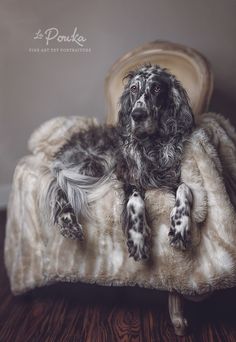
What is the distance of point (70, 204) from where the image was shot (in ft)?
5.32

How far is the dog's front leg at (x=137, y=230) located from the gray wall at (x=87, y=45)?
140 centimetres

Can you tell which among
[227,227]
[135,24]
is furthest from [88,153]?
[135,24]

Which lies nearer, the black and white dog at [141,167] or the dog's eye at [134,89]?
the black and white dog at [141,167]

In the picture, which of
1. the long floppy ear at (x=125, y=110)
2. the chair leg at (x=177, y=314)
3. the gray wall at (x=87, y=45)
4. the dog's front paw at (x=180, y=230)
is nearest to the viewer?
the dog's front paw at (x=180, y=230)

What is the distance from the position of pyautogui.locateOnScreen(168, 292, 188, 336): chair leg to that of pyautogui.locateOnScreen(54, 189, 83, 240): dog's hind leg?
425 mm

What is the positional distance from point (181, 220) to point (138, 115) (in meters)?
0.41

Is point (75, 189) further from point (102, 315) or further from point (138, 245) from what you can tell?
point (102, 315)

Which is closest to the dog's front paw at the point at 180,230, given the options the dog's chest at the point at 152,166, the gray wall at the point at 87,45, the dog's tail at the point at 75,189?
the dog's chest at the point at 152,166

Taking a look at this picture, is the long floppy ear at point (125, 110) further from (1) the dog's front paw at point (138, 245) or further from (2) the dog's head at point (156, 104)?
(1) the dog's front paw at point (138, 245)

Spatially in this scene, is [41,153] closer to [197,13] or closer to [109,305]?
[109,305]

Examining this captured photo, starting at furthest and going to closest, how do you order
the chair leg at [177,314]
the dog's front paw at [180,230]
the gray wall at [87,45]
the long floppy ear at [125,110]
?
the gray wall at [87,45] → the long floppy ear at [125,110] → the chair leg at [177,314] → the dog's front paw at [180,230]

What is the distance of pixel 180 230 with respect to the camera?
4.85 feet

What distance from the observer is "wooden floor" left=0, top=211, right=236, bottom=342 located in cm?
158

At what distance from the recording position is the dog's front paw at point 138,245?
1.50 m
